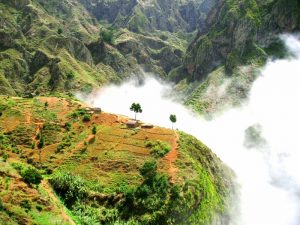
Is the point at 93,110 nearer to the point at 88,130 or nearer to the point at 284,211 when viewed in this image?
the point at 88,130

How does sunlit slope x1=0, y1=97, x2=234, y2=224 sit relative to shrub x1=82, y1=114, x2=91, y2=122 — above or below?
below

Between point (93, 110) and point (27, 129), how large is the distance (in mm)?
22443

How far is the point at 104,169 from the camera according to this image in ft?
359

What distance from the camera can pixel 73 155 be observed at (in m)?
116

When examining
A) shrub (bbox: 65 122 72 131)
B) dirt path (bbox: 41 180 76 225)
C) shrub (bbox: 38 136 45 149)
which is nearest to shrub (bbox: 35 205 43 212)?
dirt path (bbox: 41 180 76 225)

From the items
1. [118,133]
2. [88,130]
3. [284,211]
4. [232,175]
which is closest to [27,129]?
[88,130]

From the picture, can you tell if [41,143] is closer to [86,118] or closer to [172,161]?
[86,118]

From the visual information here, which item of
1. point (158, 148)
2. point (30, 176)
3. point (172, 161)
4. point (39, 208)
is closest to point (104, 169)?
point (158, 148)

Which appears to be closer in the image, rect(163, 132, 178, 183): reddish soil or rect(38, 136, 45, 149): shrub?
rect(163, 132, 178, 183): reddish soil

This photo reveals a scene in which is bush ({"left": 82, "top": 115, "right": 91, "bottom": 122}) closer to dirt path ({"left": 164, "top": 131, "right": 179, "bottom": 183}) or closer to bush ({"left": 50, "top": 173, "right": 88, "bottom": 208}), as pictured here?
dirt path ({"left": 164, "top": 131, "right": 179, "bottom": 183})

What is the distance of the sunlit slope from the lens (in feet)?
311

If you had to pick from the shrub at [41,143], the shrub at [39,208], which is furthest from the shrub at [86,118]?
the shrub at [39,208]

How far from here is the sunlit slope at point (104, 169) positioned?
311ft

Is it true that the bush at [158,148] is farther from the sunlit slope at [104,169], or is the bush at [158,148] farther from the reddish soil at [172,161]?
the reddish soil at [172,161]
